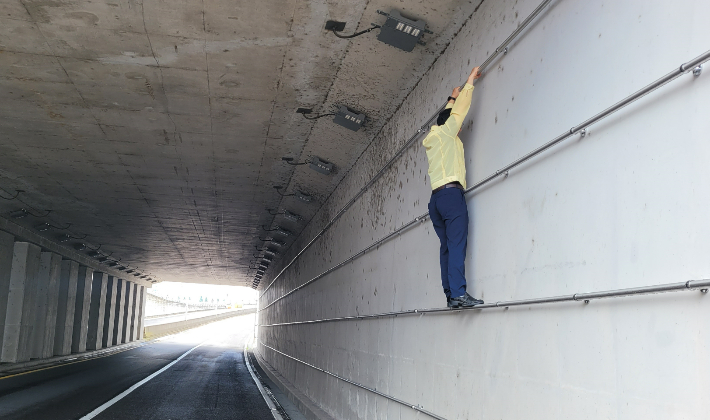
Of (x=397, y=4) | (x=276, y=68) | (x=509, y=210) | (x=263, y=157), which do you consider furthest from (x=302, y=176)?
(x=509, y=210)

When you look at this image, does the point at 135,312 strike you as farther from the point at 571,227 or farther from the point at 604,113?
the point at 604,113

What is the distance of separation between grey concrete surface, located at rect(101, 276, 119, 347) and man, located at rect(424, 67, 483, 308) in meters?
31.9

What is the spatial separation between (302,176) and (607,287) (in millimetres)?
9012

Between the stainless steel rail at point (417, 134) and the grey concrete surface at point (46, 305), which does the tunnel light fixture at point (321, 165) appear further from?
the grey concrete surface at point (46, 305)

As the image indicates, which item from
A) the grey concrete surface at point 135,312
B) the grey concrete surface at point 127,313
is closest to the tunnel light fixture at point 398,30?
the grey concrete surface at point 127,313

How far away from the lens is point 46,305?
75.3ft

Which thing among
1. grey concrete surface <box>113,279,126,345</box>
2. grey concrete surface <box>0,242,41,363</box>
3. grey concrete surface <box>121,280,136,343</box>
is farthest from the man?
grey concrete surface <box>121,280,136,343</box>

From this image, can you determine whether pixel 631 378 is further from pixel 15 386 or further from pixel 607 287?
pixel 15 386

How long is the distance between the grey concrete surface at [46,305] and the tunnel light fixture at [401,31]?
19.9 m

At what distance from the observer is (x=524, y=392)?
395 cm

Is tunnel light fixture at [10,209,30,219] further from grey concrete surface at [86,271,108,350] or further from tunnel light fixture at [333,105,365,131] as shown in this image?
grey concrete surface at [86,271,108,350]

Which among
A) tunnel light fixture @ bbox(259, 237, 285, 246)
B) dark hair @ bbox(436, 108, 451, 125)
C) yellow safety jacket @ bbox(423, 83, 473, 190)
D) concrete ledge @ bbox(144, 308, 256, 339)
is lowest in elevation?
concrete ledge @ bbox(144, 308, 256, 339)

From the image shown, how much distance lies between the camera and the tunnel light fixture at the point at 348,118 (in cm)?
826

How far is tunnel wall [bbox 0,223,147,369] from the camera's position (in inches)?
765
